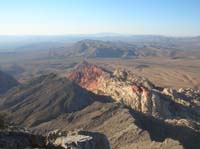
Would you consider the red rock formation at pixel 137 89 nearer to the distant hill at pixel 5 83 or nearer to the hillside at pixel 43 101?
the hillside at pixel 43 101

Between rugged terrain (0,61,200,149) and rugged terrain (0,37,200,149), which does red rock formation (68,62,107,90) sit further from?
rugged terrain (0,61,200,149)

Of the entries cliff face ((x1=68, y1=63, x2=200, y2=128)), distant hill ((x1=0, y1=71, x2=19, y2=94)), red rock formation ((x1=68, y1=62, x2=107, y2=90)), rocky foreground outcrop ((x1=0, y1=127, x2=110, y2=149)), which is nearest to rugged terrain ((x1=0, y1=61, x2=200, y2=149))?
cliff face ((x1=68, y1=63, x2=200, y2=128))

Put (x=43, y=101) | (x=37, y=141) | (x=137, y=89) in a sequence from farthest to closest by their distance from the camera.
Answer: (x=43, y=101) → (x=137, y=89) → (x=37, y=141)

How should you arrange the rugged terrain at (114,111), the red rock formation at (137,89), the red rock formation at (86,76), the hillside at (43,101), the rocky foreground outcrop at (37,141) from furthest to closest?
the red rock formation at (86,76), the red rock formation at (137,89), the hillside at (43,101), the rugged terrain at (114,111), the rocky foreground outcrop at (37,141)

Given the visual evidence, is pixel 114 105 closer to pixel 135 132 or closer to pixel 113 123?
pixel 113 123

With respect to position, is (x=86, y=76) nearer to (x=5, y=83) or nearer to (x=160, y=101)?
(x=5, y=83)

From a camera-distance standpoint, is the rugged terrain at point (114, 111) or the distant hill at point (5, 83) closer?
the rugged terrain at point (114, 111)

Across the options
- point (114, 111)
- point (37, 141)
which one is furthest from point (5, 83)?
point (37, 141)

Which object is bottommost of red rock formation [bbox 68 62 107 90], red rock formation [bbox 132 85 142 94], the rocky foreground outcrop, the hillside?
red rock formation [bbox 68 62 107 90]

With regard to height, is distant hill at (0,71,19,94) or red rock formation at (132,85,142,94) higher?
red rock formation at (132,85,142,94)

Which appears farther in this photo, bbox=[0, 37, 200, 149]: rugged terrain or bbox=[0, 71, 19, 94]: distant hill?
bbox=[0, 71, 19, 94]: distant hill

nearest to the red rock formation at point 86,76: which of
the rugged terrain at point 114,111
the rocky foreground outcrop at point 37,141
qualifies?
the rugged terrain at point 114,111

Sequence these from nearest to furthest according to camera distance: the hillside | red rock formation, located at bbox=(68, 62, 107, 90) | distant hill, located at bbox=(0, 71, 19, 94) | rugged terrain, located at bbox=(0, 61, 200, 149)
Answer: rugged terrain, located at bbox=(0, 61, 200, 149)
the hillside
distant hill, located at bbox=(0, 71, 19, 94)
red rock formation, located at bbox=(68, 62, 107, 90)

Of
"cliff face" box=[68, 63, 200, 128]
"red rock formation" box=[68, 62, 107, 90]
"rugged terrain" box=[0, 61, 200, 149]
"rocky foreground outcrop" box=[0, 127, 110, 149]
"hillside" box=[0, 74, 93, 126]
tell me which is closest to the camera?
"rocky foreground outcrop" box=[0, 127, 110, 149]
